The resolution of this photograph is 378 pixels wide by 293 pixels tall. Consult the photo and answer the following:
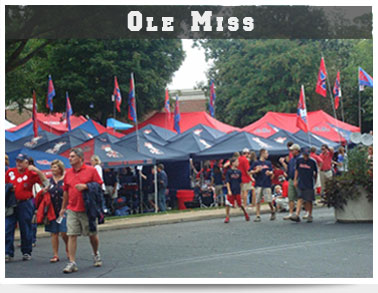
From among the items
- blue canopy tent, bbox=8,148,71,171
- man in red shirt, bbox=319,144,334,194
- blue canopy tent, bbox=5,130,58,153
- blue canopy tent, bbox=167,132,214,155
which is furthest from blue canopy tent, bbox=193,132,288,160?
blue canopy tent, bbox=8,148,71,171

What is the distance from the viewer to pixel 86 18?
1672 centimetres

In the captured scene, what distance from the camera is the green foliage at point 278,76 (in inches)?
1841

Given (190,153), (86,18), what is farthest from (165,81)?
(86,18)

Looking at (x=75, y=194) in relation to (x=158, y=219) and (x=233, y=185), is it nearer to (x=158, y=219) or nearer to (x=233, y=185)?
(x=233, y=185)

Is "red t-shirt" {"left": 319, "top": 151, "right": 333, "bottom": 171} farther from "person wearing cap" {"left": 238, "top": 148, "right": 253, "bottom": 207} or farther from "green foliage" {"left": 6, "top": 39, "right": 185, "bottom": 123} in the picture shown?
"green foliage" {"left": 6, "top": 39, "right": 185, "bottom": 123}

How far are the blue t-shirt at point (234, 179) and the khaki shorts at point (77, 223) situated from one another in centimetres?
674

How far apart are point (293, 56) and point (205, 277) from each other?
39.1 metres

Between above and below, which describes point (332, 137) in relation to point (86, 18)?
below

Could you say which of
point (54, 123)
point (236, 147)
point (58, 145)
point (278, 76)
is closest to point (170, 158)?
point (236, 147)

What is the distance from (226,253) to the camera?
11102mm

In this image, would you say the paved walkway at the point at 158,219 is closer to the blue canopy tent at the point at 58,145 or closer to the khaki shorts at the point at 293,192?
the khaki shorts at the point at 293,192

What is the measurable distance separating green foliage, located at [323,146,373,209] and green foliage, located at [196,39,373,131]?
31.0 meters

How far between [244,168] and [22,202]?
22.8 feet
